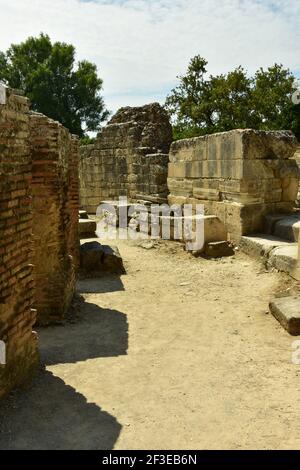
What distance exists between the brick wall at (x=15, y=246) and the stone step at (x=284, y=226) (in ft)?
18.3

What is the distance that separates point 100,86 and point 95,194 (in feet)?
83.8

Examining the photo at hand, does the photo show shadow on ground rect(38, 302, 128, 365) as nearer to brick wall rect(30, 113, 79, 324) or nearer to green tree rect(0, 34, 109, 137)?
brick wall rect(30, 113, 79, 324)

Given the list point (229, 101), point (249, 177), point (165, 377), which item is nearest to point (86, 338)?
point (165, 377)

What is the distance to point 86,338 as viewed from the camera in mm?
5387

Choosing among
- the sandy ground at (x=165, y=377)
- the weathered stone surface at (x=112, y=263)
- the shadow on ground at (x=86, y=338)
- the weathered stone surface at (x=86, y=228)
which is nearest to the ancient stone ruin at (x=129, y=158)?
the weathered stone surface at (x=86, y=228)

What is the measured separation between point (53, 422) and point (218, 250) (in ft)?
20.1

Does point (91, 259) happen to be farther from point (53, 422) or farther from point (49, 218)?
point (53, 422)

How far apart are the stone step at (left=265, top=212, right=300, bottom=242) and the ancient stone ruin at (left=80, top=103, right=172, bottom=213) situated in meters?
4.36

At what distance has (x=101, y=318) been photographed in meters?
6.09

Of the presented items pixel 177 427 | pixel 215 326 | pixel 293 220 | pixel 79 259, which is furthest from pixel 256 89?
pixel 177 427

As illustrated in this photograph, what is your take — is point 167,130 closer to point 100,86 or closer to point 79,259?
point 79,259

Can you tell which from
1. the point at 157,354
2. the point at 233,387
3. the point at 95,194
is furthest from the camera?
the point at 95,194

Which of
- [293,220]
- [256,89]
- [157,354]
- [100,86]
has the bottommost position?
[157,354]

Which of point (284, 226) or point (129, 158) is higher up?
point (129, 158)
